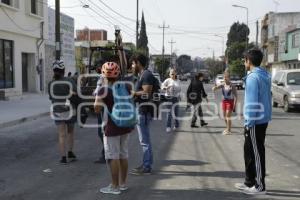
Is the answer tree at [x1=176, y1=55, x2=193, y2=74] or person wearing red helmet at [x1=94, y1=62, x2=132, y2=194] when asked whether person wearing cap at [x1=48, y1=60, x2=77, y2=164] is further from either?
tree at [x1=176, y1=55, x2=193, y2=74]

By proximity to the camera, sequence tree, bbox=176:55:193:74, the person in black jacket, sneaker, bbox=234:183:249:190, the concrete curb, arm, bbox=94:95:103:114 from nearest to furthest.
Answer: arm, bbox=94:95:103:114, sneaker, bbox=234:183:249:190, the concrete curb, the person in black jacket, tree, bbox=176:55:193:74

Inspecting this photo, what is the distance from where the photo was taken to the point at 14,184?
7.36 m

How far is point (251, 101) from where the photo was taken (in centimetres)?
682

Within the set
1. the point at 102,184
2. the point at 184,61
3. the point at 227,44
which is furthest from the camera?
the point at 184,61

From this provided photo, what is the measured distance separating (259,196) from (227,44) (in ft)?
380

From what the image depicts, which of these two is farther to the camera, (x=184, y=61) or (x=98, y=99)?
(x=184, y=61)

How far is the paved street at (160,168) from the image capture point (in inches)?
271

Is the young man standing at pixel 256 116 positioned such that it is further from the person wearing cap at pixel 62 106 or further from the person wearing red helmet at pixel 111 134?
the person wearing cap at pixel 62 106

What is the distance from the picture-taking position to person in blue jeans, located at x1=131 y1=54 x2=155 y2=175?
7.81 meters

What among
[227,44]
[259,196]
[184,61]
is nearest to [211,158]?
[259,196]

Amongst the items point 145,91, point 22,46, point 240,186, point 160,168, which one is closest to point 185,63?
point 22,46

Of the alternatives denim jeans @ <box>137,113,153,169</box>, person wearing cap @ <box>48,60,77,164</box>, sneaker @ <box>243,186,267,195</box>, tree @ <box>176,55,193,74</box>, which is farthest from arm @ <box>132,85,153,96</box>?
tree @ <box>176,55,193,74</box>

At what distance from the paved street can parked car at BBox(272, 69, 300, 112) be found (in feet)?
23.5

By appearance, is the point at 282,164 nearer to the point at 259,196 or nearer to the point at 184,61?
the point at 259,196
